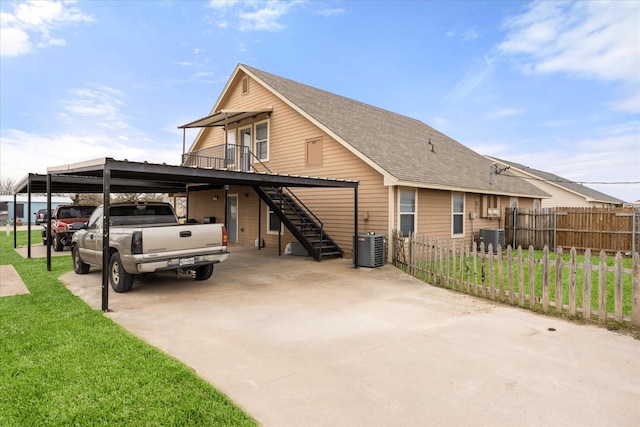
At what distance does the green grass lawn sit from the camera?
298 cm

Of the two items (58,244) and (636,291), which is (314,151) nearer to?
(636,291)

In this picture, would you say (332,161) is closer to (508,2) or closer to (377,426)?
(508,2)

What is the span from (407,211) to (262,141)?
24.8ft

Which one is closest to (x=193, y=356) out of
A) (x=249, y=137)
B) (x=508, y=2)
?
(x=249, y=137)

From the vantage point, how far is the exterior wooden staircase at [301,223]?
41.0 ft

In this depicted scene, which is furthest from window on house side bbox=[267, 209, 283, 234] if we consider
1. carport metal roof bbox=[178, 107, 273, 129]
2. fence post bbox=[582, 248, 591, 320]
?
fence post bbox=[582, 248, 591, 320]

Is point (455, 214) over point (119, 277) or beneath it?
over

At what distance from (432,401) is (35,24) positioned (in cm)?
1716

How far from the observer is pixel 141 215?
370 inches

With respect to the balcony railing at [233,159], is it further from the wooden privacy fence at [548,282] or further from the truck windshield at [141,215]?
the wooden privacy fence at [548,282]

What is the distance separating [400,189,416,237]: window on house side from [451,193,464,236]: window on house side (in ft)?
9.34

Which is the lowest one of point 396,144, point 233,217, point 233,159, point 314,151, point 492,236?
point 492,236

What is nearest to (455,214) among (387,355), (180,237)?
(180,237)

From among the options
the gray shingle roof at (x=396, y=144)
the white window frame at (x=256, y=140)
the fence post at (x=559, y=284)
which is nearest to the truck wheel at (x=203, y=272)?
the gray shingle roof at (x=396, y=144)
